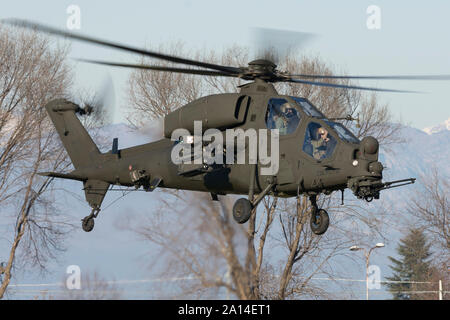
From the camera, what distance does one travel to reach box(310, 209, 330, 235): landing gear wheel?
21.1 metres

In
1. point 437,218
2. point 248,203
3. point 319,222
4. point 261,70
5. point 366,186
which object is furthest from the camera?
point 437,218

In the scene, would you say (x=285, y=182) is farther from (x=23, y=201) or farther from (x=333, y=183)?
(x=23, y=201)

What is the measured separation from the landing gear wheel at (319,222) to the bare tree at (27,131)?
56.6ft

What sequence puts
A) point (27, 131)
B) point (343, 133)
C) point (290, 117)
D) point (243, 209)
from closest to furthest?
point (243, 209)
point (343, 133)
point (290, 117)
point (27, 131)

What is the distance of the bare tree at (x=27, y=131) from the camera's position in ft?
116

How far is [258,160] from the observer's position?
20.9 meters

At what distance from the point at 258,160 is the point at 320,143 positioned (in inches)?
74.1

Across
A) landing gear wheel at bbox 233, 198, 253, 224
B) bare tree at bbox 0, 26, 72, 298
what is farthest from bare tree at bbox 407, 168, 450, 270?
landing gear wheel at bbox 233, 198, 253, 224

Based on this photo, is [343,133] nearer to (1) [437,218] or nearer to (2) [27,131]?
(2) [27,131]

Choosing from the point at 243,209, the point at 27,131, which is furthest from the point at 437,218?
the point at 243,209

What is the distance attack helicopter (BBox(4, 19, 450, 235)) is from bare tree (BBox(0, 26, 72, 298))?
1196 centimetres

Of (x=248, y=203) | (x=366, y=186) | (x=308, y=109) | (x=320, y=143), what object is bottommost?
(x=248, y=203)

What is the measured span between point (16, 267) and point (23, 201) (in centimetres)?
327
